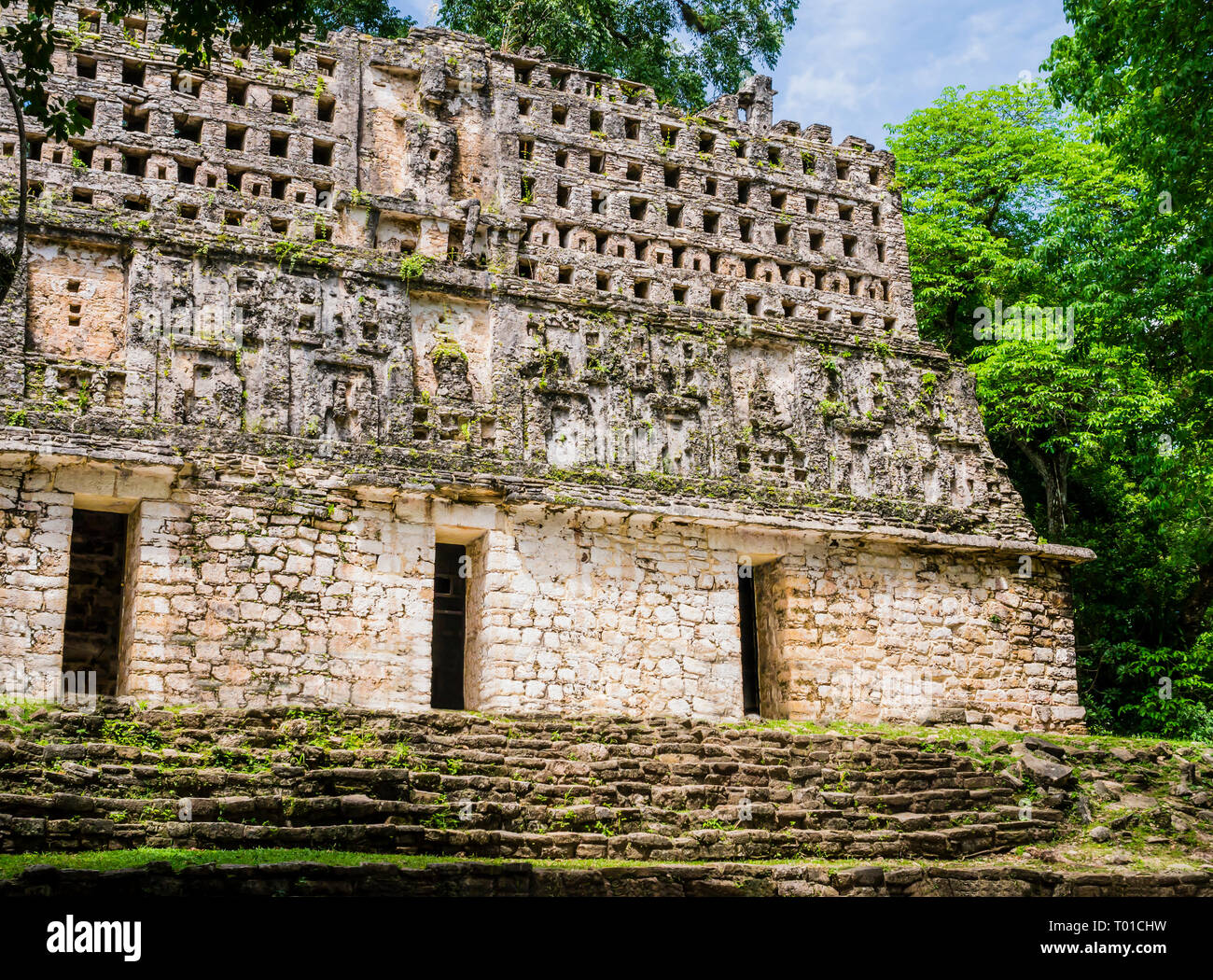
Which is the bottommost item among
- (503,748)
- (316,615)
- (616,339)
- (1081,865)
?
(1081,865)

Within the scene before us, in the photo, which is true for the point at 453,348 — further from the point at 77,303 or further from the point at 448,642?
the point at 448,642

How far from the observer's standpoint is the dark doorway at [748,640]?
18.6 metres

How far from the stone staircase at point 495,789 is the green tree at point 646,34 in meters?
14.9

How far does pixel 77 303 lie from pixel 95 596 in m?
3.92

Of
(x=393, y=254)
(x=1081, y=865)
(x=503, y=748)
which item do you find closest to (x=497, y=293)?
(x=393, y=254)

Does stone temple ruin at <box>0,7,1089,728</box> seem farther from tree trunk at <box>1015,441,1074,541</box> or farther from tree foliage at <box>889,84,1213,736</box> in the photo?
tree trunk at <box>1015,441,1074,541</box>

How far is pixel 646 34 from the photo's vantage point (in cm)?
2753

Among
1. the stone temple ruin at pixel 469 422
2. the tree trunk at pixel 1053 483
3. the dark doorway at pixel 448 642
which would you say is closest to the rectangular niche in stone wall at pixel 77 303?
the stone temple ruin at pixel 469 422

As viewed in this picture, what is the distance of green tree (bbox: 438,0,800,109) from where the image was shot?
25453 mm

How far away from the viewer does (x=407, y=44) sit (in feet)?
68.1

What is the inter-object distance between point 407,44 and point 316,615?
33.2 feet

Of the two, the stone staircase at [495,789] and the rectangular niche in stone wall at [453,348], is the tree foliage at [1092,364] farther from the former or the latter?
the rectangular niche in stone wall at [453,348]
